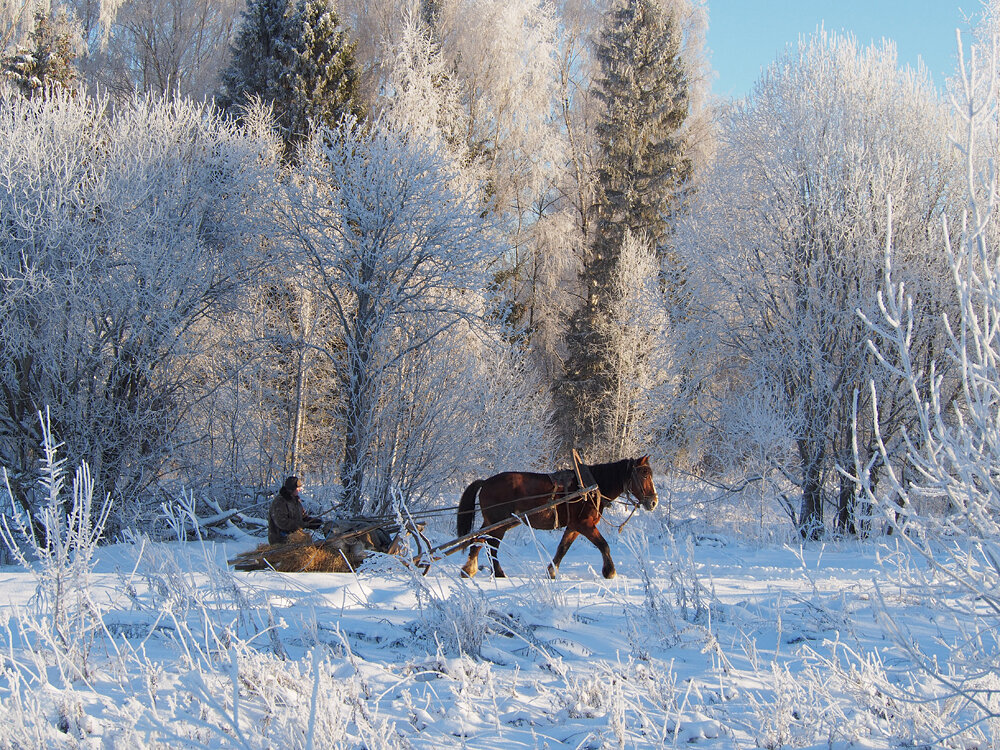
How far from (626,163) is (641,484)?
2087 cm

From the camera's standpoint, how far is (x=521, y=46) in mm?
24750

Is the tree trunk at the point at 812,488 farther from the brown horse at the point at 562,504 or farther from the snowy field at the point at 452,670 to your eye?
the snowy field at the point at 452,670

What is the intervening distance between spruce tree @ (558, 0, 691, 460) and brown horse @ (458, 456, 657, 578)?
15.8 metres

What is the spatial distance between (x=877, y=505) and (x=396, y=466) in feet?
Answer: 37.2

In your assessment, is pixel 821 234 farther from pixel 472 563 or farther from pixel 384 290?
pixel 472 563

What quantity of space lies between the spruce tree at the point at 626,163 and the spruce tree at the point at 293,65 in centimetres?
923

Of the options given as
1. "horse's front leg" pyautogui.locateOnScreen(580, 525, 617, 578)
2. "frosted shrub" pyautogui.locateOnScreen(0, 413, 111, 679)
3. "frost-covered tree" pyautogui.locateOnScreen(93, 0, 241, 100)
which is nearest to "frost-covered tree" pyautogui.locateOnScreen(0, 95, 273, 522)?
"horse's front leg" pyautogui.locateOnScreen(580, 525, 617, 578)

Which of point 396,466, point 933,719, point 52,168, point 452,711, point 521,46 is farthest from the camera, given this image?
point 521,46

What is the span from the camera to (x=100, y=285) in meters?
10.8

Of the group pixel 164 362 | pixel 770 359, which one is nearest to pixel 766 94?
pixel 770 359

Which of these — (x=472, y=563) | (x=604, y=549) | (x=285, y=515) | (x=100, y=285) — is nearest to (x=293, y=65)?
(x=100, y=285)

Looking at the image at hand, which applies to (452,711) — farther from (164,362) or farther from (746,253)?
(746,253)

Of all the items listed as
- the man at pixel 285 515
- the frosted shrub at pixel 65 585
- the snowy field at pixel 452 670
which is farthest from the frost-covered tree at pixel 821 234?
the frosted shrub at pixel 65 585

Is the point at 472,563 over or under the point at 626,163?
under
